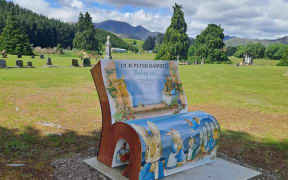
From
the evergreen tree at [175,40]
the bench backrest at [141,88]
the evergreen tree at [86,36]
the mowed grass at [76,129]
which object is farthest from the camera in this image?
the evergreen tree at [86,36]

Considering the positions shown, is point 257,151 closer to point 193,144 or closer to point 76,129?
point 193,144

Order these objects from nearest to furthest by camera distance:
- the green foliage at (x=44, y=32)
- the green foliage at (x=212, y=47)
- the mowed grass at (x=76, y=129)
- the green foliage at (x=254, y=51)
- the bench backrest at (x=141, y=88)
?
the bench backrest at (x=141, y=88) → the mowed grass at (x=76, y=129) → the green foliage at (x=212, y=47) → the green foliage at (x=44, y=32) → the green foliage at (x=254, y=51)

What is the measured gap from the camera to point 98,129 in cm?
688

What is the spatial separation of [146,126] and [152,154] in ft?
1.45

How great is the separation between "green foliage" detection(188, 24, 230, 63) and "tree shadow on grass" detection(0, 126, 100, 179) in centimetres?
5506

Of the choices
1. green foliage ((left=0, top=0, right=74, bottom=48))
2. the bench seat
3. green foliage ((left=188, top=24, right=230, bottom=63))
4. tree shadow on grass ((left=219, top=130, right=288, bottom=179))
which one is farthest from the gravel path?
green foliage ((left=0, top=0, right=74, bottom=48))

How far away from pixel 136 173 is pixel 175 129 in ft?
3.15

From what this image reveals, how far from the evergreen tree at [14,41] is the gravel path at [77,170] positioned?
156 feet

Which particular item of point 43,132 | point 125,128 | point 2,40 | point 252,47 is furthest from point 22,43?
A: point 252,47

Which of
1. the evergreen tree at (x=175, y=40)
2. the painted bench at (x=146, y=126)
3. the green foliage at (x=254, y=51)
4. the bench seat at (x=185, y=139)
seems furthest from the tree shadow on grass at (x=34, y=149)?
the green foliage at (x=254, y=51)

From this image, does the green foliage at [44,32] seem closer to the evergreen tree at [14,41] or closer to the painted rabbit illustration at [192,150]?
the evergreen tree at [14,41]

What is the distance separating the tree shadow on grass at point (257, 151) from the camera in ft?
16.1

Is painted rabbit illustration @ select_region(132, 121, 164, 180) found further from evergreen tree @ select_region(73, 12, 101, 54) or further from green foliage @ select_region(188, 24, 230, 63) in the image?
evergreen tree @ select_region(73, 12, 101, 54)

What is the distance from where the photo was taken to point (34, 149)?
517 centimetres
